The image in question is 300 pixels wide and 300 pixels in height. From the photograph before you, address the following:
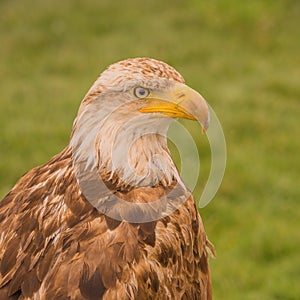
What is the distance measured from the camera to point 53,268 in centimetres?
429

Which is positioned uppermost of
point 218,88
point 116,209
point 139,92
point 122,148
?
point 139,92

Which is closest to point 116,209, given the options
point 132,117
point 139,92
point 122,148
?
point 122,148

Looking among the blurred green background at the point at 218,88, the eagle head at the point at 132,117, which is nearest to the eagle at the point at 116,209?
the eagle head at the point at 132,117

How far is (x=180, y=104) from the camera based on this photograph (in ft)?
14.8

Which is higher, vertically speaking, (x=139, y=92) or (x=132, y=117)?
(x=139, y=92)

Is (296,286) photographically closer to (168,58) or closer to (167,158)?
(167,158)

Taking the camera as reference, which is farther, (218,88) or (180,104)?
(218,88)

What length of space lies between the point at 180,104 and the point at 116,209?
665mm

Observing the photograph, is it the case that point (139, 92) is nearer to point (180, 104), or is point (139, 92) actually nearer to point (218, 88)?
point (180, 104)

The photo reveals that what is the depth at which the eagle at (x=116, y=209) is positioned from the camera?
4301 mm

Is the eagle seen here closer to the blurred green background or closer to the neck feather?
the neck feather

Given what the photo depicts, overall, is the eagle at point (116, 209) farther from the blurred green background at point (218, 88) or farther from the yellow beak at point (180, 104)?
the blurred green background at point (218, 88)

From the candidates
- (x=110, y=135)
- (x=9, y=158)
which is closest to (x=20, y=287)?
(x=110, y=135)

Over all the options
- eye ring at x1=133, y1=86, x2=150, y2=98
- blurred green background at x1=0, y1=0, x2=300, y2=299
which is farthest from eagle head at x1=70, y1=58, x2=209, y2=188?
blurred green background at x1=0, y1=0, x2=300, y2=299
